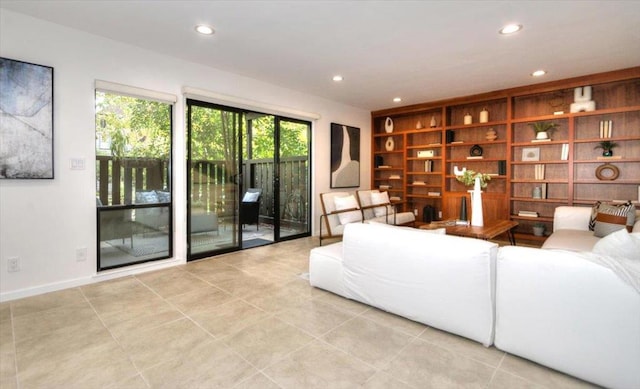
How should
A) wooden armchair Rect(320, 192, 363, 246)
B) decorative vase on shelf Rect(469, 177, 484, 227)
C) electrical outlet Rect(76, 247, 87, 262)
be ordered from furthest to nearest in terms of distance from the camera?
1. wooden armchair Rect(320, 192, 363, 246)
2. decorative vase on shelf Rect(469, 177, 484, 227)
3. electrical outlet Rect(76, 247, 87, 262)

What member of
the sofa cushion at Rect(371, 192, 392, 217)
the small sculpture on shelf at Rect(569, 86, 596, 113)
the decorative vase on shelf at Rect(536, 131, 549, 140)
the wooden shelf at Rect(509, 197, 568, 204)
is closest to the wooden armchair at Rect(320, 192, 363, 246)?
the sofa cushion at Rect(371, 192, 392, 217)

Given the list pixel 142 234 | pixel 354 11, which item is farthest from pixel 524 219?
pixel 142 234

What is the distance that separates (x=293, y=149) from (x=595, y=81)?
4.56m

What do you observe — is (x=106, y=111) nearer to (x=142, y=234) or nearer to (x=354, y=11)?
(x=142, y=234)

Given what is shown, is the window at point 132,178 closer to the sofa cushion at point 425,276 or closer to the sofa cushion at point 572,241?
the sofa cushion at point 425,276

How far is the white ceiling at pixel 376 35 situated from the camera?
2762 mm

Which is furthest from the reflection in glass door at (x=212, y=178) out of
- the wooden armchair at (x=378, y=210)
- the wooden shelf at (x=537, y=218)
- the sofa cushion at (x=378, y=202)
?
the wooden shelf at (x=537, y=218)

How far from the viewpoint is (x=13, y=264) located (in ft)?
9.44

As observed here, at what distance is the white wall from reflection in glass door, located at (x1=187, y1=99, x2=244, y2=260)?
1.66ft

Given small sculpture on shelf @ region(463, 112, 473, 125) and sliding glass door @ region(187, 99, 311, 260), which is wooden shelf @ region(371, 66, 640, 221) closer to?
small sculpture on shelf @ region(463, 112, 473, 125)

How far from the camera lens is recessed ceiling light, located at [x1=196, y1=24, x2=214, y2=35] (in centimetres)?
310

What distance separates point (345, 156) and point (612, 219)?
13.4 feet

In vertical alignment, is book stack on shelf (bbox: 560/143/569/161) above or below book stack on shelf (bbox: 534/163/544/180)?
above

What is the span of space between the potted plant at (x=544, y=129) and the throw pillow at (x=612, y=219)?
178 cm
